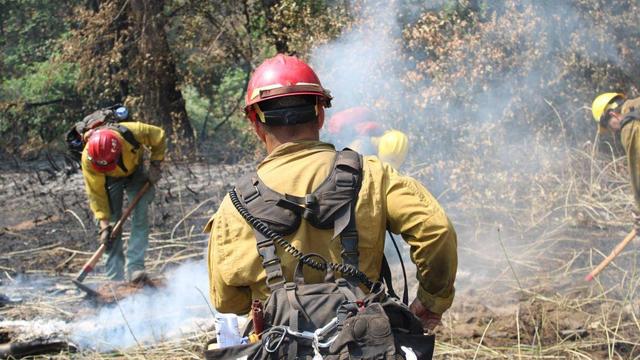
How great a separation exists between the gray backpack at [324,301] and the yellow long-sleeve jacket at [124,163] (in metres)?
4.76

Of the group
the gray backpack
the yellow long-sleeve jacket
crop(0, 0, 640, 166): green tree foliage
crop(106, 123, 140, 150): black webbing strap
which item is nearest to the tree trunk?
crop(0, 0, 640, 166): green tree foliage

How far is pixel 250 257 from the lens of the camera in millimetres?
2451

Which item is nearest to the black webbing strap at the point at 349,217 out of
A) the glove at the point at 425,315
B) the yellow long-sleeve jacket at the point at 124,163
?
the glove at the point at 425,315

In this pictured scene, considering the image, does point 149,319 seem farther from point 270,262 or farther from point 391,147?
point 270,262

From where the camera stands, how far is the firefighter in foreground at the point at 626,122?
5.84 meters

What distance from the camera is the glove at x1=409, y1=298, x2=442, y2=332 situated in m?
2.66

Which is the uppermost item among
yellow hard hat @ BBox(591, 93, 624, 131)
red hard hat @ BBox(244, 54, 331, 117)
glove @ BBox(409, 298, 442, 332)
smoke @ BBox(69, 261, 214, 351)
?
red hard hat @ BBox(244, 54, 331, 117)

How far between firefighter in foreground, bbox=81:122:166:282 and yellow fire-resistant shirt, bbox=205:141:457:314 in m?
4.22

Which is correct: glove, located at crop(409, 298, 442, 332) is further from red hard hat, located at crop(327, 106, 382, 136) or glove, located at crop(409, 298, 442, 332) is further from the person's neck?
red hard hat, located at crop(327, 106, 382, 136)

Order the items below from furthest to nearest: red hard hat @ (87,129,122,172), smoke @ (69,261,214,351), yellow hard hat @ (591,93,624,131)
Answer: red hard hat @ (87,129,122,172)
yellow hard hat @ (591,93,624,131)
smoke @ (69,261,214,351)

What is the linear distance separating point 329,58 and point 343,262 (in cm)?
810

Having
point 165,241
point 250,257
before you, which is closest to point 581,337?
point 250,257

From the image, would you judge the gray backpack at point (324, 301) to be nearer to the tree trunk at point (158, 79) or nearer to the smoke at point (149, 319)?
the smoke at point (149, 319)

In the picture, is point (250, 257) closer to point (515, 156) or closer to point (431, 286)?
point (431, 286)
